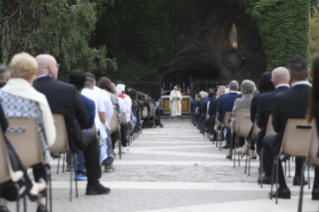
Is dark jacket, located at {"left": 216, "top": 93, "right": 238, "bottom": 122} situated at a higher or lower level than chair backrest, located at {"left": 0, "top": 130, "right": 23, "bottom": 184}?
higher

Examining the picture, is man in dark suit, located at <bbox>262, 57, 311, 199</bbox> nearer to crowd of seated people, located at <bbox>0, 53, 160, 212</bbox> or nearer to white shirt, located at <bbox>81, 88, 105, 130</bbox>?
crowd of seated people, located at <bbox>0, 53, 160, 212</bbox>

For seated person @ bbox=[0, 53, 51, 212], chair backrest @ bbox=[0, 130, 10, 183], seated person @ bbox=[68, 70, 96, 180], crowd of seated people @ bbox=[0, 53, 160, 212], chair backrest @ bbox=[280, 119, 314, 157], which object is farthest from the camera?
seated person @ bbox=[68, 70, 96, 180]

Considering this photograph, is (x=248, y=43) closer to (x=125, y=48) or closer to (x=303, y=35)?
(x=303, y=35)

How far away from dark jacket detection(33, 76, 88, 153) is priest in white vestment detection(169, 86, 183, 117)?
25.6m

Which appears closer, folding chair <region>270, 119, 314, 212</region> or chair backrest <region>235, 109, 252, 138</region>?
folding chair <region>270, 119, 314, 212</region>

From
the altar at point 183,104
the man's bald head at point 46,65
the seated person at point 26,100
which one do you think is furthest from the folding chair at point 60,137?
the altar at point 183,104

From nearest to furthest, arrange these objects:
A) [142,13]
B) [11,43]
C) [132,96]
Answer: [132,96]
[11,43]
[142,13]

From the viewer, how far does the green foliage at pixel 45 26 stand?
21172 mm

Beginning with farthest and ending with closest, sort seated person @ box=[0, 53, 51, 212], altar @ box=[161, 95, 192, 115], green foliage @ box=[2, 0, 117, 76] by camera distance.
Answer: altar @ box=[161, 95, 192, 115]
green foliage @ box=[2, 0, 117, 76]
seated person @ box=[0, 53, 51, 212]

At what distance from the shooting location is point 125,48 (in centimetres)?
3444

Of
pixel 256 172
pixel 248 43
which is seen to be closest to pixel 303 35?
pixel 248 43

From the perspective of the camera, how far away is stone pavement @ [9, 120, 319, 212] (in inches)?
228

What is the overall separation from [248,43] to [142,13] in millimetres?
7875

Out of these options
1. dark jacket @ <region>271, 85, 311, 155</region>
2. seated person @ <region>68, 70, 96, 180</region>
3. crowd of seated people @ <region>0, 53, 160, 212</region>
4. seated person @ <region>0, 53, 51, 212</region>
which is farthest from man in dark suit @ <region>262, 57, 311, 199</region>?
seated person @ <region>0, 53, 51, 212</region>
